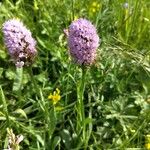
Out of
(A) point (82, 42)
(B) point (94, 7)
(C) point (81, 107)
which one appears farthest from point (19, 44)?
(B) point (94, 7)

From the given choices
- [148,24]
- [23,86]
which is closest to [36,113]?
[23,86]

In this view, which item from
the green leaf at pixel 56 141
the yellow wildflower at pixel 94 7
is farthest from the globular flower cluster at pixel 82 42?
the yellow wildflower at pixel 94 7

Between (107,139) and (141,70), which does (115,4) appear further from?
(107,139)

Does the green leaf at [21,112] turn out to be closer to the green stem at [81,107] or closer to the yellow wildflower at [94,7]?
the green stem at [81,107]

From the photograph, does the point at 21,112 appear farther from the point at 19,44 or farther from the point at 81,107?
the point at 19,44

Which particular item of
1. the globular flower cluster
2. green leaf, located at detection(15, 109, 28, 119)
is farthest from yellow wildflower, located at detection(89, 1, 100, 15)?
the globular flower cluster

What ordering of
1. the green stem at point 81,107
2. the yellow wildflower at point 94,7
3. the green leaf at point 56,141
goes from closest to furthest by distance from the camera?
the green stem at point 81,107, the green leaf at point 56,141, the yellow wildflower at point 94,7

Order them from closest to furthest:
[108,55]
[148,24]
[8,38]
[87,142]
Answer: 1. [8,38]
2. [87,142]
3. [108,55]
4. [148,24]
